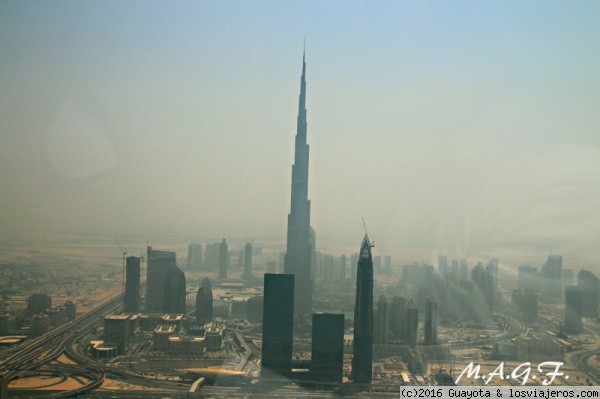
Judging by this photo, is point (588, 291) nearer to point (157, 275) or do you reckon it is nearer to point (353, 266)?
point (353, 266)

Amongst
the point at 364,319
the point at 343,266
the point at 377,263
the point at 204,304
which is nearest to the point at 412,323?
the point at 377,263

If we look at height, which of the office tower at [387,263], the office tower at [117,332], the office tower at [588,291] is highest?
the office tower at [387,263]

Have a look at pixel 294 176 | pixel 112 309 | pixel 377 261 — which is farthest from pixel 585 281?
pixel 112 309

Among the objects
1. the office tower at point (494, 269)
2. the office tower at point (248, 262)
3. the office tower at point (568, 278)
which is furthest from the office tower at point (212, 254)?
the office tower at point (568, 278)

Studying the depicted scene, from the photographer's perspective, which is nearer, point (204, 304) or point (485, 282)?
point (485, 282)

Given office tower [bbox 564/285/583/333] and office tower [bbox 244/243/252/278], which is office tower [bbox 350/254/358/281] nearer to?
office tower [bbox 244/243/252/278]

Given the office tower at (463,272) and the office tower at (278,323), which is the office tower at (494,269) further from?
the office tower at (278,323)

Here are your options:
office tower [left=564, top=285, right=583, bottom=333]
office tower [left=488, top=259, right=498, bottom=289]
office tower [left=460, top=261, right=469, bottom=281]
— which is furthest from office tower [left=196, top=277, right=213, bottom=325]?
office tower [left=564, top=285, right=583, bottom=333]
